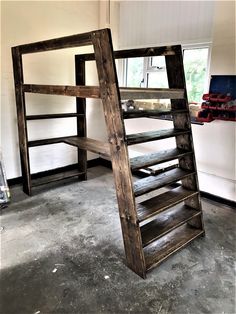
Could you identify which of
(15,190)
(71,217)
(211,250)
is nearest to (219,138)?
(211,250)

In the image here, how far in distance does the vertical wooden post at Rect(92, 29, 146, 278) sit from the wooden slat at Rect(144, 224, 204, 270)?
0.46 feet

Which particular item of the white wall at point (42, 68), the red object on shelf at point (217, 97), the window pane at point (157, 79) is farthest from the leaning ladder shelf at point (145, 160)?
the window pane at point (157, 79)

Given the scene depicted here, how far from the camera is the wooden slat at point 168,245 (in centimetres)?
196

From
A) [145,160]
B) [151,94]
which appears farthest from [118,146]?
[151,94]

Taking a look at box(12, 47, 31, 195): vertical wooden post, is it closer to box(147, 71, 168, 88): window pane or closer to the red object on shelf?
box(147, 71, 168, 88): window pane

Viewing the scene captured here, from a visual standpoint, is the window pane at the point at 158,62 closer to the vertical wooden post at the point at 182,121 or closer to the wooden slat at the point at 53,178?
the vertical wooden post at the point at 182,121

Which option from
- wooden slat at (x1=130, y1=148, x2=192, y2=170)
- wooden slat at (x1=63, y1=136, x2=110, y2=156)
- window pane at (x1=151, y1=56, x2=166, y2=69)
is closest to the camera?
wooden slat at (x1=130, y1=148, x2=192, y2=170)

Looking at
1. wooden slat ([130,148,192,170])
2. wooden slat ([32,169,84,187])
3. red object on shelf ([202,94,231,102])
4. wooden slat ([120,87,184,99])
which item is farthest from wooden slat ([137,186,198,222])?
wooden slat ([32,169,84,187])

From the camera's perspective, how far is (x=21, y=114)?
116 inches

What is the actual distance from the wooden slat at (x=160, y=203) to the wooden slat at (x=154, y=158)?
33 cm

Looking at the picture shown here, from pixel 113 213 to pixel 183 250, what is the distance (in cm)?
89

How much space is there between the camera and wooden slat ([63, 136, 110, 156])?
9.18 feet

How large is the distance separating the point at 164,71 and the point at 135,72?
555 millimetres

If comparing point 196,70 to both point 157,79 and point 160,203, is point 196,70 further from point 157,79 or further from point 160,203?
point 160,203
